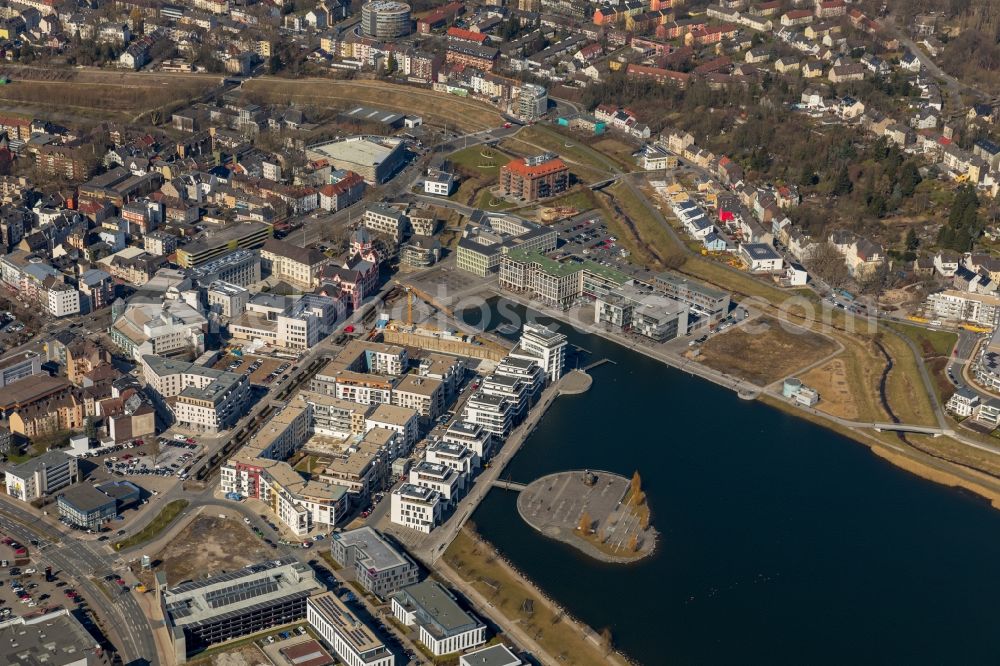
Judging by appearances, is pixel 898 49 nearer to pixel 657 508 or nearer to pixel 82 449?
pixel 657 508

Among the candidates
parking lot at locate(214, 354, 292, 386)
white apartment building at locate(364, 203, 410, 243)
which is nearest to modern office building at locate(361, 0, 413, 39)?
white apartment building at locate(364, 203, 410, 243)

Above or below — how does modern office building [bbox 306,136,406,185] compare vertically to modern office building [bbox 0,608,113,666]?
above

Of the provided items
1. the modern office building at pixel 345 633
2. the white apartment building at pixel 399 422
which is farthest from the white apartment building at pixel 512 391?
the modern office building at pixel 345 633

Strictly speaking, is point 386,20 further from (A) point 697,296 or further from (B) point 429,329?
(A) point 697,296

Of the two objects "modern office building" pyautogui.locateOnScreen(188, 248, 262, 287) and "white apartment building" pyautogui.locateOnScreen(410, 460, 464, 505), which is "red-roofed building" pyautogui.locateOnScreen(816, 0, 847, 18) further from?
"white apartment building" pyautogui.locateOnScreen(410, 460, 464, 505)

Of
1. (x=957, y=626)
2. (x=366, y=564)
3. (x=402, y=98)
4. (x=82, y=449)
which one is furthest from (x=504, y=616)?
(x=402, y=98)

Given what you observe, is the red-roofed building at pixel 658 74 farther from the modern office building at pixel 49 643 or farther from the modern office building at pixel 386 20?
the modern office building at pixel 49 643
